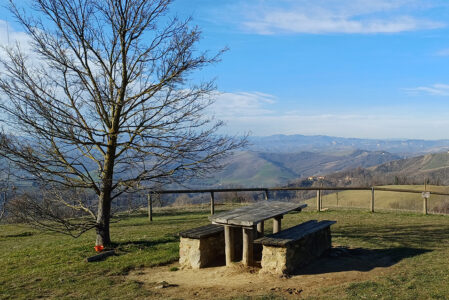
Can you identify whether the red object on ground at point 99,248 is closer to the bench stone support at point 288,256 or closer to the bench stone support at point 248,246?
the bench stone support at point 248,246

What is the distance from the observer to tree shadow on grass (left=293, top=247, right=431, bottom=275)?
7.44 metres

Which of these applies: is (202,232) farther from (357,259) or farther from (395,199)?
(395,199)

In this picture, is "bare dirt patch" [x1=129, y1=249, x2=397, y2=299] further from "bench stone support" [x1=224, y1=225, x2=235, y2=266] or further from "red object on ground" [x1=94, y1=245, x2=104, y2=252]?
"red object on ground" [x1=94, y1=245, x2=104, y2=252]

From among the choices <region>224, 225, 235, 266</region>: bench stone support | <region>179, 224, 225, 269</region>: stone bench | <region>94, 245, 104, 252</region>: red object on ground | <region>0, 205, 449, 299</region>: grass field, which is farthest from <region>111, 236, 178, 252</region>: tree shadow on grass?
<region>224, 225, 235, 266</region>: bench stone support

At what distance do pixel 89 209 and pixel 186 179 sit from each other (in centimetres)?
266

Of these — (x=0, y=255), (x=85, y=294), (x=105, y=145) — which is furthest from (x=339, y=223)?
(x=0, y=255)

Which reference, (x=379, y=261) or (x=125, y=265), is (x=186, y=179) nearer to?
(x=125, y=265)

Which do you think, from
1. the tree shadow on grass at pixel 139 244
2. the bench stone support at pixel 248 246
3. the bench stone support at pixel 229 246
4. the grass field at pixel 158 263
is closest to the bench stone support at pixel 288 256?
the bench stone support at pixel 248 246

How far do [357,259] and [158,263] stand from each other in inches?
175

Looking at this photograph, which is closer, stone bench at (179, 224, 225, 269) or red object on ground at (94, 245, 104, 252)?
stone bench at (179, 224, 225, 269)

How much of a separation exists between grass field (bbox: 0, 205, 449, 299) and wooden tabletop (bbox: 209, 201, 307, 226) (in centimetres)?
159

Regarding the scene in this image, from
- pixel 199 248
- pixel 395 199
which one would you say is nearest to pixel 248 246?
pixel 199 248

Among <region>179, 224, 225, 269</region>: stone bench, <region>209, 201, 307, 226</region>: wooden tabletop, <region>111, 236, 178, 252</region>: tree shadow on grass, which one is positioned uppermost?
<region>209, 201, 307, 226</region>: wooden tabletop

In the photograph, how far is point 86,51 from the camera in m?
8.74
